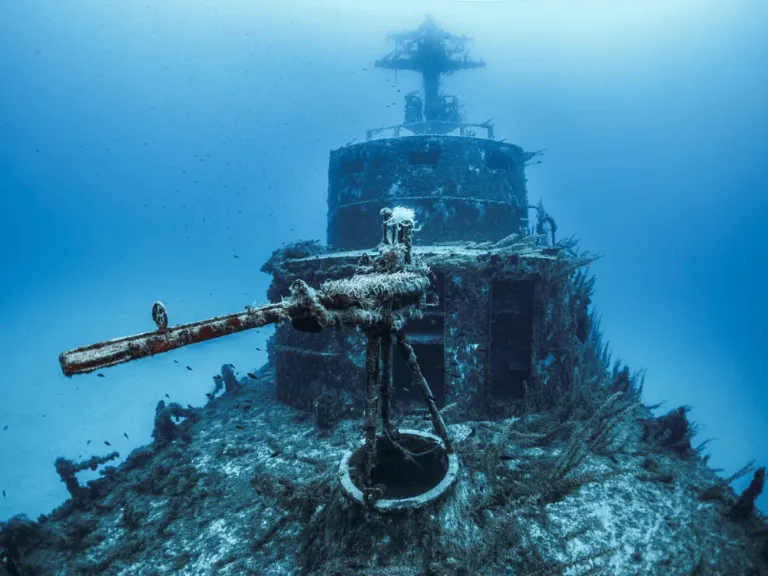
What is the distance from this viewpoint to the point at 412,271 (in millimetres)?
4172

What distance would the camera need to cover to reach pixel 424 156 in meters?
11.7

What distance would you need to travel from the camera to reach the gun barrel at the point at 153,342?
4.93 ft

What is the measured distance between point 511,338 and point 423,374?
2.21m

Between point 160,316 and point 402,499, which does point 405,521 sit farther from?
point 160,316

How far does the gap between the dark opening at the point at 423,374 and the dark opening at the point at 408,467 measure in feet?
9.92

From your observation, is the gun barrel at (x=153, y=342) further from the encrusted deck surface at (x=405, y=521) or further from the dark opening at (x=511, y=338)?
the dark opening at (x=511, y=338)

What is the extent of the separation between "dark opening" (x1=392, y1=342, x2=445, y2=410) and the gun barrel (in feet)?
19.1

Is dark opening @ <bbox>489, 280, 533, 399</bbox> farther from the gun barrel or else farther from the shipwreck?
the gun barrel

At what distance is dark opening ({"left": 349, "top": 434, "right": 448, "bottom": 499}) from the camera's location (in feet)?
14.6

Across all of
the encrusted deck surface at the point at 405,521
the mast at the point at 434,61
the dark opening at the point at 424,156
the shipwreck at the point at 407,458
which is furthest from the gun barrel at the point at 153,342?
the mast at the point at 434,61

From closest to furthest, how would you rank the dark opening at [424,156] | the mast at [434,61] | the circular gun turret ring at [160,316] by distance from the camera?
the circular gun turret ring at [160,316] < the dark opening at [424,156] < the mast at [434,61]

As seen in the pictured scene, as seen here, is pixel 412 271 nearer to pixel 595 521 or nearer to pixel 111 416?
pixel 595 521

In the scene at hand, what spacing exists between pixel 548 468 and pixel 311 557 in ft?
11.7

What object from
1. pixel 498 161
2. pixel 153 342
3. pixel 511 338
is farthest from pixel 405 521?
pixel 498 161
